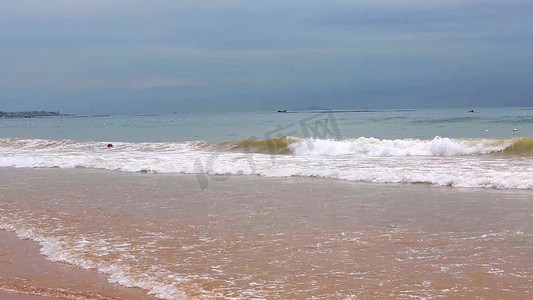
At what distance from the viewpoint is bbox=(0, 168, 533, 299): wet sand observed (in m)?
5.12

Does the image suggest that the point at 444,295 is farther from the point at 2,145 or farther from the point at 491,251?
the point at 2,145

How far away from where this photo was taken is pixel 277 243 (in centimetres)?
676

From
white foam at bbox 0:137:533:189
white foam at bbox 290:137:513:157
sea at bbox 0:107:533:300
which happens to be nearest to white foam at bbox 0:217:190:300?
sea at bbox 0:107:533:300

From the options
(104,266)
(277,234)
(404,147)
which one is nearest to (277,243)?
(277,234)

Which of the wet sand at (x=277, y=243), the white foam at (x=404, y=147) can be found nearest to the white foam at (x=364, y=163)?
the white foam at (x=404, y=147)

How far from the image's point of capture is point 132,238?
721 centimetres

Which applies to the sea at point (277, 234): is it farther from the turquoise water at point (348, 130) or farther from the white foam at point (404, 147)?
the turquoise water at point (348, 130)

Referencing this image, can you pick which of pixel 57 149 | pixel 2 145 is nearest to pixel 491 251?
pixel 57 149

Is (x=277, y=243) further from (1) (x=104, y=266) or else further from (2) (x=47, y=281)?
(2) (x=47, y=281)

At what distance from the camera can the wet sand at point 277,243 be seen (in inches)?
202

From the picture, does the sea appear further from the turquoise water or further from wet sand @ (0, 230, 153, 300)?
the turquoise water

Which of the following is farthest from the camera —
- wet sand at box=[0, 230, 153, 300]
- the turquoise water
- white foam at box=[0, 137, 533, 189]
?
the turquoise water

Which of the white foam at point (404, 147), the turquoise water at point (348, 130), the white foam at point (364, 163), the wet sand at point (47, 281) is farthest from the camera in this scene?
the turquoise water at point (348, 130)

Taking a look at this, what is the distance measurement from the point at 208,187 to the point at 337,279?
7.38 m
